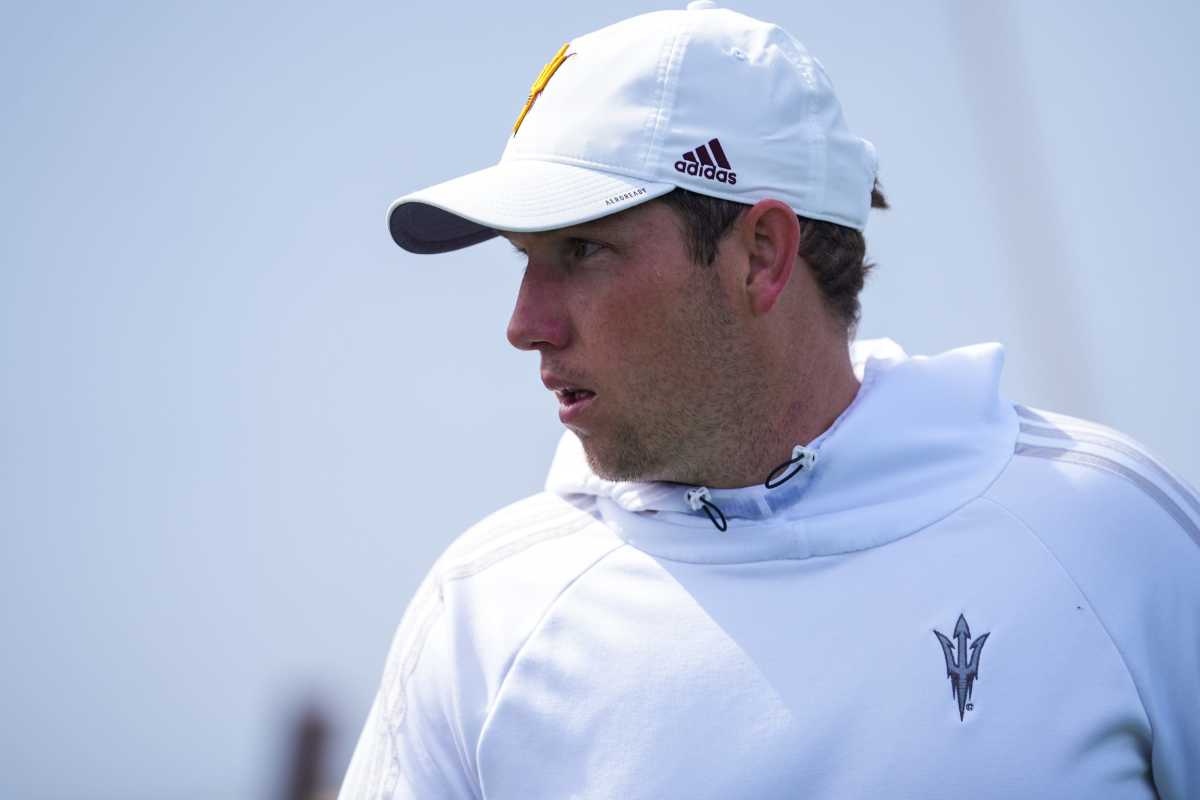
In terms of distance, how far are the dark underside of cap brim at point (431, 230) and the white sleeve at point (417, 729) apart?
0.62 metres

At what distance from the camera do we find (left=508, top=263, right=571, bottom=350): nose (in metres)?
2.06

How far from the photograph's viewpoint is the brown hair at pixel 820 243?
207cm

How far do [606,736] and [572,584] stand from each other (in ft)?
0.87

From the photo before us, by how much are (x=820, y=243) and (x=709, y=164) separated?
0.26 metres

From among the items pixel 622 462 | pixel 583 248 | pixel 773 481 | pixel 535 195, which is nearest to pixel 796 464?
pixel 773 481

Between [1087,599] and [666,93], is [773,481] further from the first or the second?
[666,93]

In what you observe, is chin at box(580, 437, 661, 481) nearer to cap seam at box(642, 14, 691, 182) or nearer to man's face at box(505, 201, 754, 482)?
man's face at box(505, 201, 754, 482)

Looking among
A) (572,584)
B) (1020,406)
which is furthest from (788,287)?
(572,584)

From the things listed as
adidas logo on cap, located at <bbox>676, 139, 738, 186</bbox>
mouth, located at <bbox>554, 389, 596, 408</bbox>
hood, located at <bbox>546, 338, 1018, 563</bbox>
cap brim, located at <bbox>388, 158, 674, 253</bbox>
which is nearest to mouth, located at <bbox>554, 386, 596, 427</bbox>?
mouth, located at <bbox>554, 389, 596, 408</bbox>

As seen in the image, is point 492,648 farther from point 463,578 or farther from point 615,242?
point 615,242

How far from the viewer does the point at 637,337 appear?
80.7 inches

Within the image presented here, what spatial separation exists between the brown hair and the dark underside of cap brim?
1.40 feet

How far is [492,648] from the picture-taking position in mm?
2123

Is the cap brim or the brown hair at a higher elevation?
the cap brim
